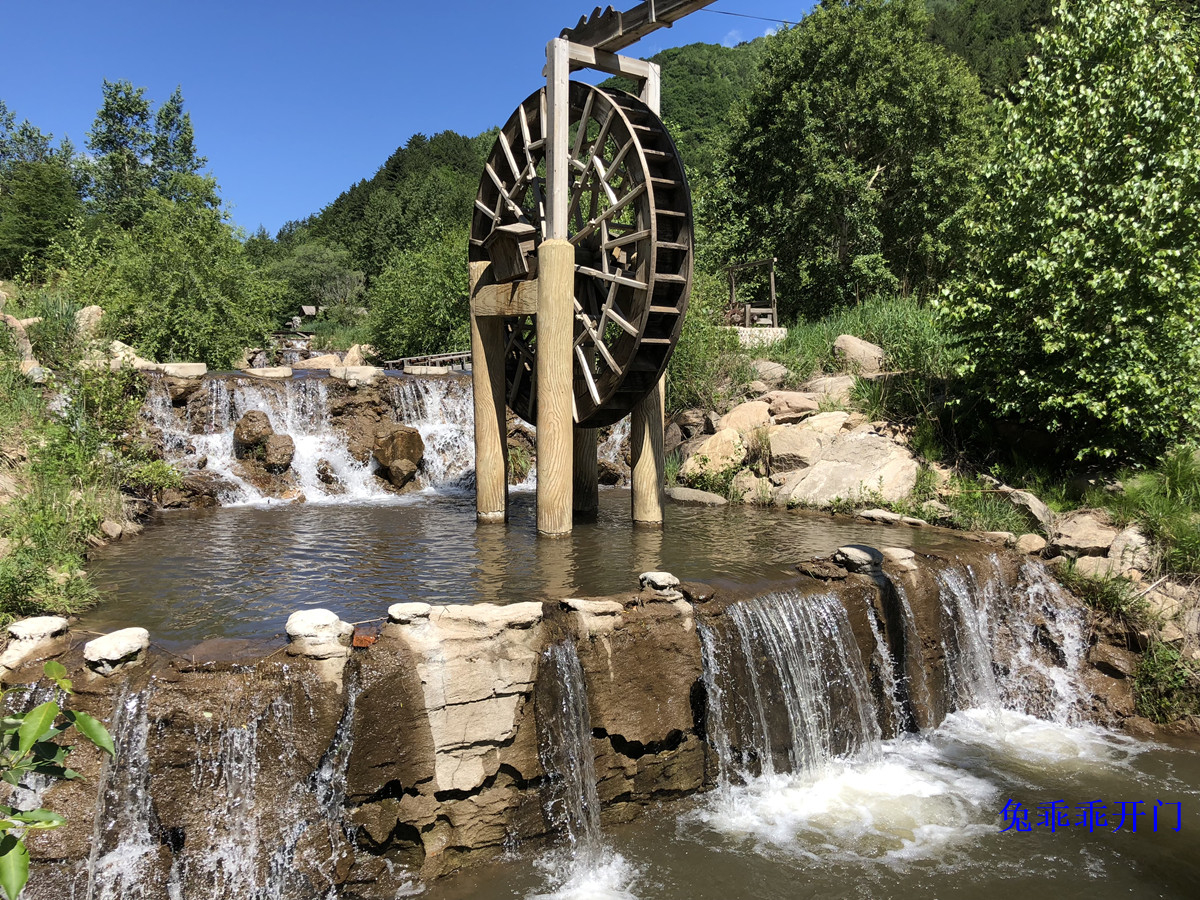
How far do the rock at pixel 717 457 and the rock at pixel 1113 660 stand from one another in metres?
5.05

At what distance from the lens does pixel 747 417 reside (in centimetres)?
1180

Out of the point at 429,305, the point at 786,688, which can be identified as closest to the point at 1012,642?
the point at 786,688

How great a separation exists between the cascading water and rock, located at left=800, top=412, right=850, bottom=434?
6847mm

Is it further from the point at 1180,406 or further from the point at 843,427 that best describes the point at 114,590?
the point at 1180,406

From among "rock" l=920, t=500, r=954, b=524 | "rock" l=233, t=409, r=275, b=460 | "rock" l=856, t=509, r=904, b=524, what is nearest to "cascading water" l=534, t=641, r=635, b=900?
"rock" l=856, t=509, r=904, b=524

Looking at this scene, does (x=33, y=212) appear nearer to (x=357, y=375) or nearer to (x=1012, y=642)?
(x=357, y=375)

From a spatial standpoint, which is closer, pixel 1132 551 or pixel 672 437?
pixel 1132 551

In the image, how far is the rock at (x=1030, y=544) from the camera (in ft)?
25.3

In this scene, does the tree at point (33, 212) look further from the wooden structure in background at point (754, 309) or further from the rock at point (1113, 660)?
the rock at point (1113, 660)

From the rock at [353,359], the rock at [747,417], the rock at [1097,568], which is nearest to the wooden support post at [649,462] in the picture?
the rock at [747,417]

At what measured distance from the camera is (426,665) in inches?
179

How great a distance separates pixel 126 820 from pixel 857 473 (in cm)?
830

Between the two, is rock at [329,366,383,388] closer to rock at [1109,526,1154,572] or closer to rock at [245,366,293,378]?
rock at [245,366,293,378]

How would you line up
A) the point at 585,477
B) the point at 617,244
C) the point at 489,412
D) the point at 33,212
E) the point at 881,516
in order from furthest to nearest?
the point at 33,212 → the point at 585,477 → the point at 881,516 → the point at 489,412 → the point at 617,244
